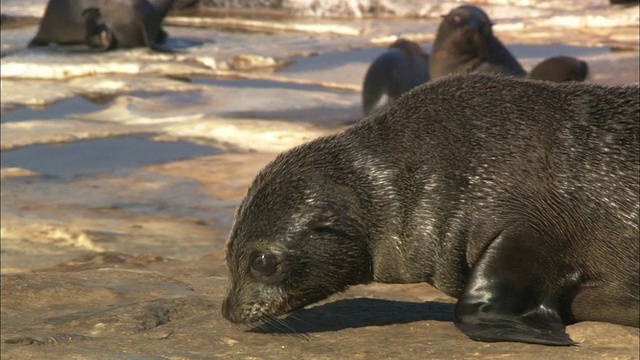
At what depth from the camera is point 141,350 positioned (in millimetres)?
3918

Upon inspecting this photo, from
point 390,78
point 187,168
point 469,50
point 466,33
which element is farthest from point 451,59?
point 187,168

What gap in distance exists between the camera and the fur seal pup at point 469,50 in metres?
11.8

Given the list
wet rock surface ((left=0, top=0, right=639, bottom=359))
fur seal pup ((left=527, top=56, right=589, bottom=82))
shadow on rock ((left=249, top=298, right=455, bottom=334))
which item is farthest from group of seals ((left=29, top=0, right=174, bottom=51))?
shadow on rock ((left=249, top=298, right=455, bottom=334))

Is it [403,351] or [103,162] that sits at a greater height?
[403,351]

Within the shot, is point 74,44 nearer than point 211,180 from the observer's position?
No

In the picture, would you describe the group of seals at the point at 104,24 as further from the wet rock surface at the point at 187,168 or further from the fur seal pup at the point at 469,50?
the fur seal pup at the point at 469,50

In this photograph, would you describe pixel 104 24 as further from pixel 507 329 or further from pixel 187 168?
pixel 507 329

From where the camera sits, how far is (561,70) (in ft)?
34.4

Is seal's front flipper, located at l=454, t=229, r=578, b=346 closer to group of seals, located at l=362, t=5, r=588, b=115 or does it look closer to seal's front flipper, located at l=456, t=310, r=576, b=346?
seal's front flipper, located at l=456, t=310, r=576, b=346

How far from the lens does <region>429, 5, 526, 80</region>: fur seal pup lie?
11.8 metres

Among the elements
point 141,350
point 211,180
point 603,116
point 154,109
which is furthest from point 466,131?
point 154,109

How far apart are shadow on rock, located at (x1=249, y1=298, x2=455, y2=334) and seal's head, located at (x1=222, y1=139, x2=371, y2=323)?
0.08 meters

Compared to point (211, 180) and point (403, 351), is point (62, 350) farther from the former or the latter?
point (211, 180)

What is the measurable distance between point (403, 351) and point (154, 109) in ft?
28.4
